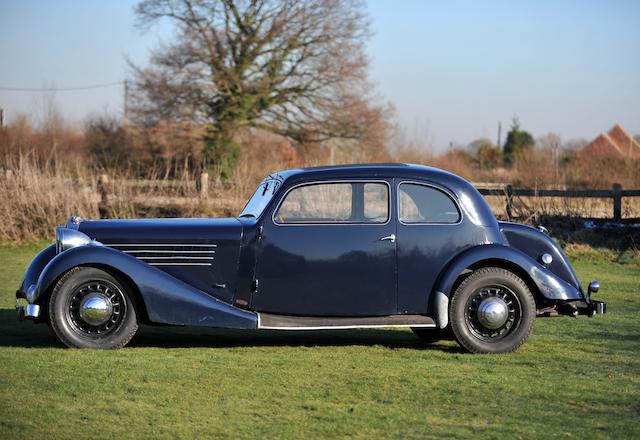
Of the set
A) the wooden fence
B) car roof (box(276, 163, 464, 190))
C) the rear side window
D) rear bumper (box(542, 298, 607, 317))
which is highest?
the wooden fence

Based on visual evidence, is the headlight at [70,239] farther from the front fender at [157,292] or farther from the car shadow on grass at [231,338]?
the car shadow on grass at [231,338]

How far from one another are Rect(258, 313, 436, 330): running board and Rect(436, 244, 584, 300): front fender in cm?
35

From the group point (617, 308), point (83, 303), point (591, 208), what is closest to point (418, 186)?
point (83, 303)

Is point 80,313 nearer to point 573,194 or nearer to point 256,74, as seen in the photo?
point 573,194

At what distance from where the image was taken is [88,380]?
22.0 ft

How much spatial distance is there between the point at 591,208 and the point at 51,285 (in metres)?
15.9

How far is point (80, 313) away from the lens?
7887 millimetres

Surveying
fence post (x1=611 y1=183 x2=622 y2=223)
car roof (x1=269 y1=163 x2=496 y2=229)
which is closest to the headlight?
car roof (x1=269 y1=163 x2=496 y2=229)

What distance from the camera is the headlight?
8.17 m

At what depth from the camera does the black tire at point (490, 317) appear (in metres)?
8.06

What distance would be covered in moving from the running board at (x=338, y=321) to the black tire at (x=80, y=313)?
1.18 metres

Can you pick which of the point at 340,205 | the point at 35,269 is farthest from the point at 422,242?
the point at 35,269

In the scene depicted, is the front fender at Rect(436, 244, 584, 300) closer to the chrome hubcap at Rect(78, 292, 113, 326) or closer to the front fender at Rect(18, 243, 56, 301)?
the chrome hubcap at Rect(78, 292, 113, 326)

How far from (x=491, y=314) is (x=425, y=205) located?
1.14 m
